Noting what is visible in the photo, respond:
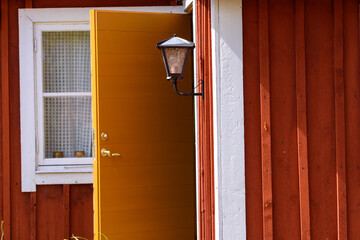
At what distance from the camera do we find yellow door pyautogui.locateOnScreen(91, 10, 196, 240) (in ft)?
11.9

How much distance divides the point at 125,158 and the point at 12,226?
136cm

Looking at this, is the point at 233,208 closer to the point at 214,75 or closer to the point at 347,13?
the point at 214,75

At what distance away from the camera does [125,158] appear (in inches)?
144

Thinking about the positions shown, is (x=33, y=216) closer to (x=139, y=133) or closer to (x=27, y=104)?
→ (x=27, y=104)

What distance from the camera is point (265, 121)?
2973 mm

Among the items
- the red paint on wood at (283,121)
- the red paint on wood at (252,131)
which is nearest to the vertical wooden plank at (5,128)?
the red paint on wood at (252,131)

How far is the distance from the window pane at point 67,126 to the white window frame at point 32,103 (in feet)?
0.48

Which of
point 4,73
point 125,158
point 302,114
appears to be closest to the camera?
point 302,114

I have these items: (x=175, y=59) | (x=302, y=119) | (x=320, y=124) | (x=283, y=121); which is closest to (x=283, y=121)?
(x=283, y=121)

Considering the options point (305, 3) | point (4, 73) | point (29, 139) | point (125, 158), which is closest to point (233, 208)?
point (125, 158)

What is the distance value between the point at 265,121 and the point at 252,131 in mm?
104

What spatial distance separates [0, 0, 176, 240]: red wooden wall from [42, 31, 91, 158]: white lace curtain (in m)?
0.27

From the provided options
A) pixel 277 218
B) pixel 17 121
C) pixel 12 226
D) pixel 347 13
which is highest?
pixel 347 13

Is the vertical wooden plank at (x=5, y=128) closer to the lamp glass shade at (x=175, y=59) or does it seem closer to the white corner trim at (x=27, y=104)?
the white corner trim at (x=27, y=104)
